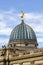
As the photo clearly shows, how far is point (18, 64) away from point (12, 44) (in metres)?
15.4

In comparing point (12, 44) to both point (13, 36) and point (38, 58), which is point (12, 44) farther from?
point (38, 58)

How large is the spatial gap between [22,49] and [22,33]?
694 centimetres

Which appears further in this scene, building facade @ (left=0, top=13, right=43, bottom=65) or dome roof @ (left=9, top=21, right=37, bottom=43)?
dome roof @ (left=9, top=21, right=37, bottom=43)

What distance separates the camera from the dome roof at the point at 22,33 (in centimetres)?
6938

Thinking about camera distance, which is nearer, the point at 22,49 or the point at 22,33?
the point at 22,49

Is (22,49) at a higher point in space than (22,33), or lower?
lower

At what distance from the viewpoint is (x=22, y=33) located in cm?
6988

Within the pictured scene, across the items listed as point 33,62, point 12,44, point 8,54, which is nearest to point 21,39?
point 12,44

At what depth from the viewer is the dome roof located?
69375mm

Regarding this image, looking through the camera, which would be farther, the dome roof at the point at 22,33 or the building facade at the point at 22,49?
the dome roof at the point at 22,33

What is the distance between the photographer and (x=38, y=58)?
1996 inches

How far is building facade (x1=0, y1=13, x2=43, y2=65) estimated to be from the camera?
5188 cm

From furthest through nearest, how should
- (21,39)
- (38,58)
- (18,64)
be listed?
(21,39) < (18,64) < (38,58)

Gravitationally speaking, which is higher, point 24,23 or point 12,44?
point 24,23
